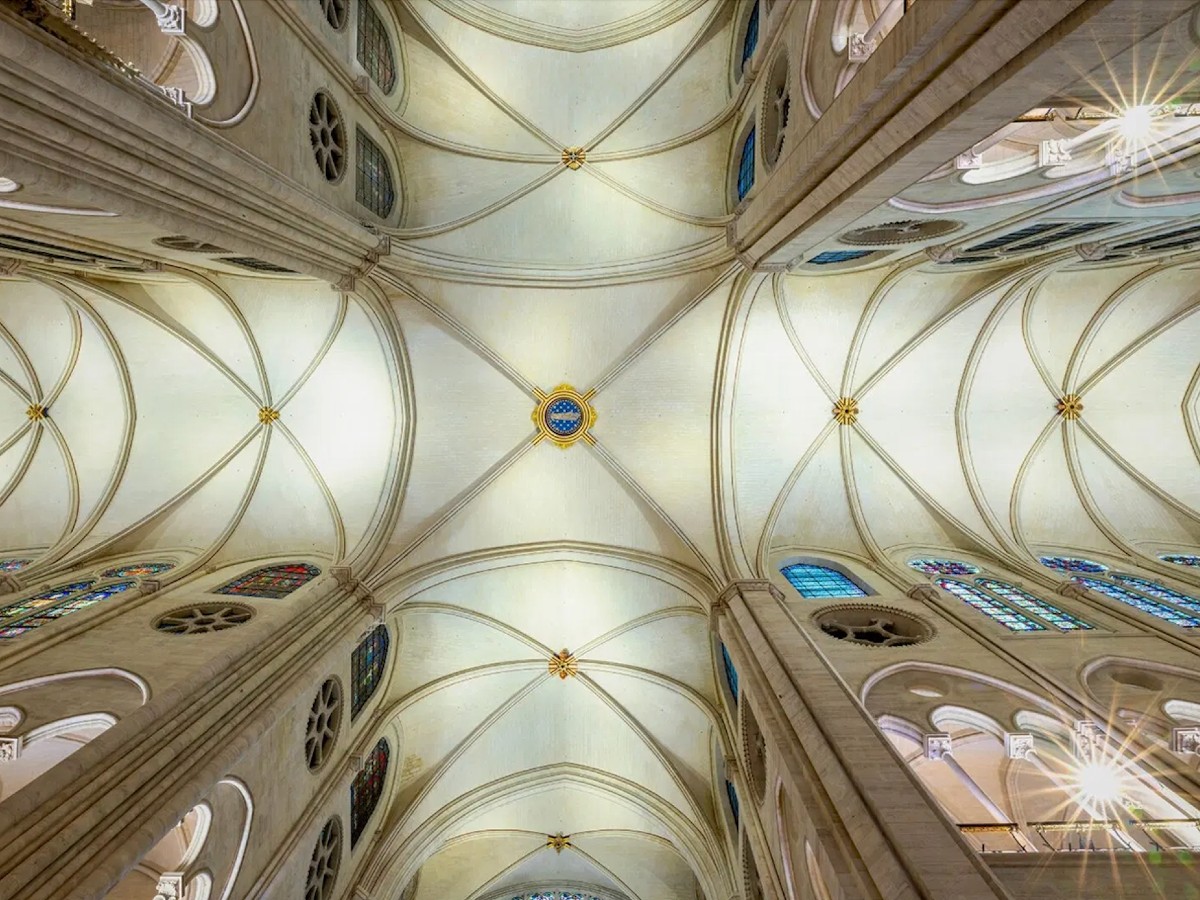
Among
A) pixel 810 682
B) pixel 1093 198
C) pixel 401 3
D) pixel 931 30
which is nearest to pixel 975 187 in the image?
pixel 1093 198

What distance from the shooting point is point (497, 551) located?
598 inches

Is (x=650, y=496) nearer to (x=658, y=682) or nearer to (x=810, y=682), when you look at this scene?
(x=658, y=682)

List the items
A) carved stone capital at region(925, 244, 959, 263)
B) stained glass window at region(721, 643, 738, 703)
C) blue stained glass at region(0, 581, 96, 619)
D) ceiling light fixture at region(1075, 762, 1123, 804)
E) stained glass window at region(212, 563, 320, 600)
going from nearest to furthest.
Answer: ceiling light fixture at region(1075, 762, 1123, 804) → carved stone capital at region(925, 244, 959, 263) → blue stained glass at region(0, 581, 96, 619) → stained glass window at region(212, 563, 320, 600) → stained glass window at region(721, 643, 738, 703)

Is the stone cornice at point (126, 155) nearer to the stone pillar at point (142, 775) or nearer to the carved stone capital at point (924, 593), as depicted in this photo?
the stone pillar at point (142, 775)

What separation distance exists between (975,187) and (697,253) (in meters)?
6.69

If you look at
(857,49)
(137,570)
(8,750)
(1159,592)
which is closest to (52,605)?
(137,570)

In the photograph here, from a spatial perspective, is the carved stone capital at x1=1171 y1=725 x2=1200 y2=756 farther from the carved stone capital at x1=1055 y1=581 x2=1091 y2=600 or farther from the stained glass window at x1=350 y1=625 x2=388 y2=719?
the stained glass window at x1=350 y1=625 x2=388 y2=719

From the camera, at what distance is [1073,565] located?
14.0 meters

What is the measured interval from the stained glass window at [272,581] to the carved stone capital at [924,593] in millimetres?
12083

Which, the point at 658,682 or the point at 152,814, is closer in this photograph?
the point at 152,814

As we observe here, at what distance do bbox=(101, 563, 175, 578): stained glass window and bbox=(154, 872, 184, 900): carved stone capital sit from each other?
23.8ft

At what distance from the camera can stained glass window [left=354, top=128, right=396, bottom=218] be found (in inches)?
509

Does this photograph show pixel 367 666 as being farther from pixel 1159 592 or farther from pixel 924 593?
pixel 1159 592

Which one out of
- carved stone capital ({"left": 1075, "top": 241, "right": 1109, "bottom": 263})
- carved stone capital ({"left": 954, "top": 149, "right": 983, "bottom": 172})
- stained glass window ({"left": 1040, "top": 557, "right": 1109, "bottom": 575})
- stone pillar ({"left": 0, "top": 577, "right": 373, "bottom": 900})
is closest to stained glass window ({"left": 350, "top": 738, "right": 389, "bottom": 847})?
stone pillar ({"left": 0, "top": 577, "right": 373, "bottom": 900})
